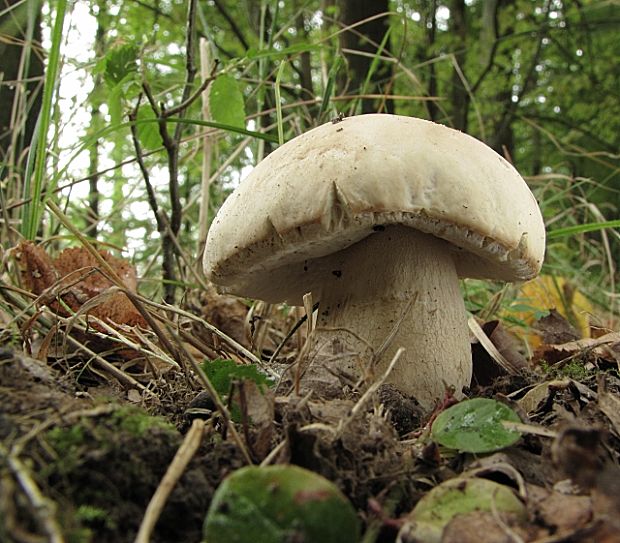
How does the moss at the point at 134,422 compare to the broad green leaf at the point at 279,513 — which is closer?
the broad green leaf at the point at 279,513

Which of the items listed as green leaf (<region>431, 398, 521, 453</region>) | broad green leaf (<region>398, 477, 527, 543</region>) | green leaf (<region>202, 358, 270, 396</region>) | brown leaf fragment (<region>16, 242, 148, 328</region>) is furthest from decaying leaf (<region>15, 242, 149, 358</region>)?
broad green leaf (<region>398, 477, 527, 543</region>)

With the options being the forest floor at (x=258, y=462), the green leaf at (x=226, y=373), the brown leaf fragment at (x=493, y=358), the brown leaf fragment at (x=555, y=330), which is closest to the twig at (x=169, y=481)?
the forest floor at (x=258, y=462)

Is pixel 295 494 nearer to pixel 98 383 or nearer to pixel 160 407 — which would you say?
pixel 160 407

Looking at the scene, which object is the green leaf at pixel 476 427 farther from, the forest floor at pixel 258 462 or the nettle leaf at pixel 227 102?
the nettle leaf at pixel 227 102

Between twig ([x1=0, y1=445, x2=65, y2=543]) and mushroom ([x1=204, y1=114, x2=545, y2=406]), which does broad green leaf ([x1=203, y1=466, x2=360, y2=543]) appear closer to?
twig ([x1=0, y1=445, x2=65, y2=543])

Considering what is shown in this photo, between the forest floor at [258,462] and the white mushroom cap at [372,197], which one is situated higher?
the white mushroom cap at [372,197]

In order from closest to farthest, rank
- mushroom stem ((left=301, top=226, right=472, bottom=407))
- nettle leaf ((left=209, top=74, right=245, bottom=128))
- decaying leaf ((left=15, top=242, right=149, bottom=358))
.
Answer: mushroom stem ((left=301, top=226, right=472, bottom=407))
decaying leaf ((left=15, top=242, right=149, bottom=358))
nettle leaf ((left=209, top=74, right=245, bottom=128))
